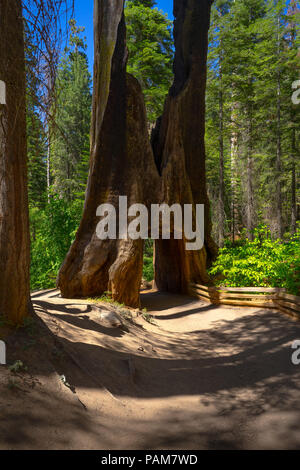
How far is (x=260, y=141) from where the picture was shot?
20.3 m

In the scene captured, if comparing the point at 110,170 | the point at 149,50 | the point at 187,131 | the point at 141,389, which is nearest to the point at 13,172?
the point at 141,389

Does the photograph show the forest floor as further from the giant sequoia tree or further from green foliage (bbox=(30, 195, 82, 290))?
green foliage (bbox=(30, 195, 82, 290))

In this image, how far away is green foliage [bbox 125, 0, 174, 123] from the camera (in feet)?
53.3

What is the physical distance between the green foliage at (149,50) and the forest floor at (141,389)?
1481cm

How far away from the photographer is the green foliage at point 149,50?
640 inches

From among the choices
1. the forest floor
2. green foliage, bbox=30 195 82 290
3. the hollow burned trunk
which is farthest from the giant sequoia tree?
green foliage, bbox=30 195 82 290

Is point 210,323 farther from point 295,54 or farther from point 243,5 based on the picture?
point 243,5

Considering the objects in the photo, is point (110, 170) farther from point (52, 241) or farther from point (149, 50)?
point (149, 50)

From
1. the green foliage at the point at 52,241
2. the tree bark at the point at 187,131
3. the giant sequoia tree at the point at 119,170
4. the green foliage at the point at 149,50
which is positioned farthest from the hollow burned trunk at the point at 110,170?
the green foliage at the point at 149,50

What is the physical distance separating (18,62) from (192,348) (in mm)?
5413

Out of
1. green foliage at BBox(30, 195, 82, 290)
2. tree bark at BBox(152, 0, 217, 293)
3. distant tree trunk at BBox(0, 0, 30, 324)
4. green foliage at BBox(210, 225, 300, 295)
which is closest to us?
distant tree trunk at BBox(0, 0, 30, 324)

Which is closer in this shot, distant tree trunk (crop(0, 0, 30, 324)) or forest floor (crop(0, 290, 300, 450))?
forest floor (crop(0, 290, 300, 450))

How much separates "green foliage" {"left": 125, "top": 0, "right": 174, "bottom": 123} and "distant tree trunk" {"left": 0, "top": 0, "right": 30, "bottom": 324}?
1441 centimetres
